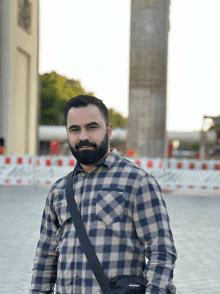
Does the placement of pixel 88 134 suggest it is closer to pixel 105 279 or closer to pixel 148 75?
pixel 105 279

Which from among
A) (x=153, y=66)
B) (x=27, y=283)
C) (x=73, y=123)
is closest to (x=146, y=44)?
(x=153, y=66)

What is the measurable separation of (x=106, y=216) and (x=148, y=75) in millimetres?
13977

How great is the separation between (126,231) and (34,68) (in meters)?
26.0

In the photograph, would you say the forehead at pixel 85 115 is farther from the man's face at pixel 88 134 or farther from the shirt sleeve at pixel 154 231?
the shirt sleeve at pixel 154 231

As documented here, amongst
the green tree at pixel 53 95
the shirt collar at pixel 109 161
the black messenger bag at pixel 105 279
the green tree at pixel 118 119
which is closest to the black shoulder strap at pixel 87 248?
the black messenger bag at pixel 105 279

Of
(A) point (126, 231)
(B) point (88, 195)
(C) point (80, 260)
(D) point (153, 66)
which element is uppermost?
(D) point (153, 66)

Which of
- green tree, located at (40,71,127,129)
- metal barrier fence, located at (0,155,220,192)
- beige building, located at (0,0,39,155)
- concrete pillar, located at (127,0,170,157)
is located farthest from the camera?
green tree, located at (40,71,127,129)

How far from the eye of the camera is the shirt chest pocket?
75.5 inches

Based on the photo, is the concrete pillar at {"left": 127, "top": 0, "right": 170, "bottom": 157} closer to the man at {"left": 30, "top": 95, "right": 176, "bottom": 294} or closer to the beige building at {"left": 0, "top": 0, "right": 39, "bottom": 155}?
the beige building at {"left": 0, "top": 0, "right": 39, "bottom": 155}

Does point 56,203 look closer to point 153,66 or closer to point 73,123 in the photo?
point 73,123

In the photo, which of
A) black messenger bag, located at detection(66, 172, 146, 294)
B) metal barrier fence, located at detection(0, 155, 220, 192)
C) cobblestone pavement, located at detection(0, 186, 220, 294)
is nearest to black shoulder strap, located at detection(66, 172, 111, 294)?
black messenger bag, located at detection(66, 172, 146, 294)

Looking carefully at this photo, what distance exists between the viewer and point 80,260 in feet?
6.26

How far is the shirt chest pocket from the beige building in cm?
2135

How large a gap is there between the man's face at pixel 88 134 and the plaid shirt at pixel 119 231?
6cm
